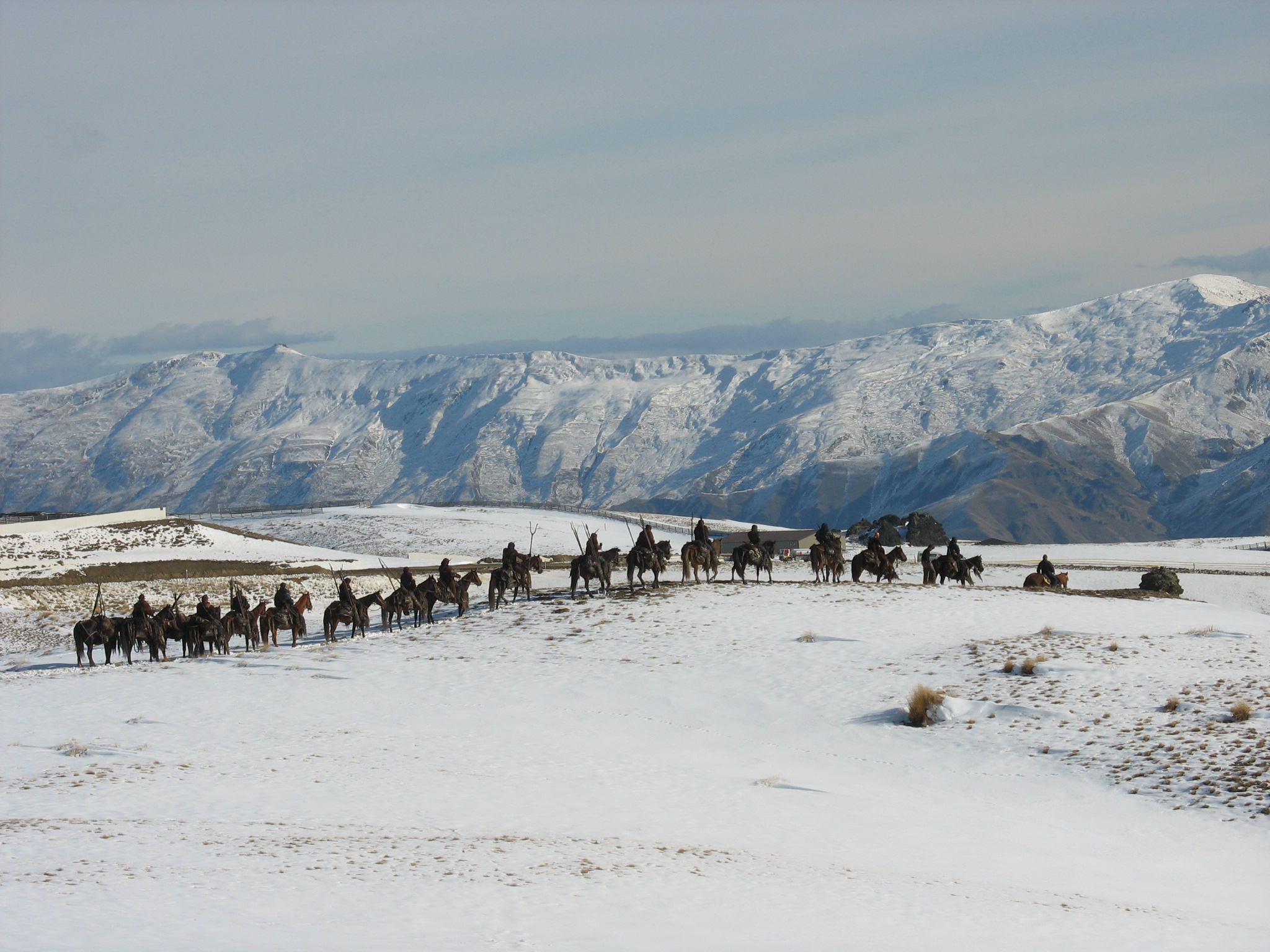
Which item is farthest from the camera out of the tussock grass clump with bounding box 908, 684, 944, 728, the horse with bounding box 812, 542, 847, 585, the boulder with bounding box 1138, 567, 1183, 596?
the boulder with bounding box 1138, 567, 1183, 596

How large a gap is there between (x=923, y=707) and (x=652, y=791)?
7.69 metres

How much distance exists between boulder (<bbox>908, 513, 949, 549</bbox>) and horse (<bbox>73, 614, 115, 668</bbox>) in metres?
69.7

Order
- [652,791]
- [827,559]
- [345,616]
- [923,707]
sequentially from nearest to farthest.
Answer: [652,791] < [923,707] < [345,616] < [827,559]

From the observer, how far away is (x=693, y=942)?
13516 mm

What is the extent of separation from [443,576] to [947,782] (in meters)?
24.2

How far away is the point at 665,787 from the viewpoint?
22.4 metres

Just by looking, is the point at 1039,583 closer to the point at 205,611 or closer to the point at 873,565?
the point at 873,565

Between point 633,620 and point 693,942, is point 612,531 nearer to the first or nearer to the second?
point 633,620

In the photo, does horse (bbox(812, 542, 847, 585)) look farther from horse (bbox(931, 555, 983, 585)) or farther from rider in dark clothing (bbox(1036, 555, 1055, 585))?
rider in dark clothing (bbox(1036, 555, 1055, 585))

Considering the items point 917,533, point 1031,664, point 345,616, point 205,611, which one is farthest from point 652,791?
point 917,533

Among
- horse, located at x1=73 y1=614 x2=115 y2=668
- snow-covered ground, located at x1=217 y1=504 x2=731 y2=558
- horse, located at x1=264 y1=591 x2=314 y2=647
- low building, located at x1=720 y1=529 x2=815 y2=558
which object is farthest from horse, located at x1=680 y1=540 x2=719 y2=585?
snow-covered ground, located at x1=217 y1=504 x2=731 y2=558

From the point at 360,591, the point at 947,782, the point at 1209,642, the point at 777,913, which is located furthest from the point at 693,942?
the point at 360,591

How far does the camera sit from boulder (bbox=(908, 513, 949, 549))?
9481 cm

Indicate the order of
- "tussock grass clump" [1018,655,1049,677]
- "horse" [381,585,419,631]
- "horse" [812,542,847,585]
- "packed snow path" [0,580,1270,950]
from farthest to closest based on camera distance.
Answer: "horse" [812,542,847,585] → "horse" [381,585,419,631] → "tussock grass clump" [1018,655,1049,677] → "packed snow path" [0,580,1270,950]
